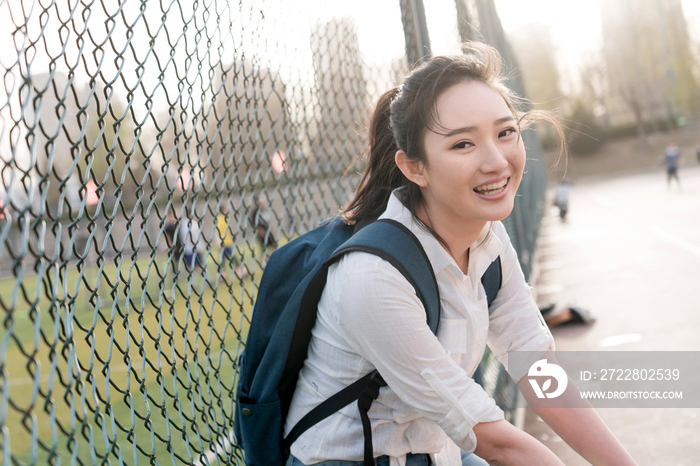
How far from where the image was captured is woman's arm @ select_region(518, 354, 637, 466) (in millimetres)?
1716

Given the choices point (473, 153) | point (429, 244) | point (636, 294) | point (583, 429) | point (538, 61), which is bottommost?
point (636, 294)

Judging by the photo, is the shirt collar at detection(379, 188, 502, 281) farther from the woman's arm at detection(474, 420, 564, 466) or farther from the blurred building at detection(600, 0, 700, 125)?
the blurred building at detection(600, 0, 700, 125)

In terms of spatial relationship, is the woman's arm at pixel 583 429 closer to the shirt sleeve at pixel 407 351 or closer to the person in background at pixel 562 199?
the shirt sleeve at pixel 407 351

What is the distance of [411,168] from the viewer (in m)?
1.73

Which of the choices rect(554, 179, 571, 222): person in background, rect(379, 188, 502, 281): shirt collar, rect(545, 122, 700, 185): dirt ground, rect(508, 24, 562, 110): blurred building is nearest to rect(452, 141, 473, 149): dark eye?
rect(379, 188, 502, 281): shirt collar

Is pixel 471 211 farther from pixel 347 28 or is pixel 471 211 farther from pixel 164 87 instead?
pixel 347 28

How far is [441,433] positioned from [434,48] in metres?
2.26

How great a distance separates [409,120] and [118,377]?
20.0 ft

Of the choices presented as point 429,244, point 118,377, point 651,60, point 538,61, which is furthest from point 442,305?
point 538,61

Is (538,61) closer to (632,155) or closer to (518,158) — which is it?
(632,155)

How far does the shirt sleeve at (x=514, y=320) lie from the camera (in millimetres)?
1934

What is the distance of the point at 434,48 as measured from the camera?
10.5 feet

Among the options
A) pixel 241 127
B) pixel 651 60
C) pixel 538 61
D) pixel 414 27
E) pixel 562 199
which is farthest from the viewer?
pixel 538 61

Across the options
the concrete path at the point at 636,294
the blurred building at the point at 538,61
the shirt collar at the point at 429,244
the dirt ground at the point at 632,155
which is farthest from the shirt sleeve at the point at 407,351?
the blurred building at the point at 538,61
